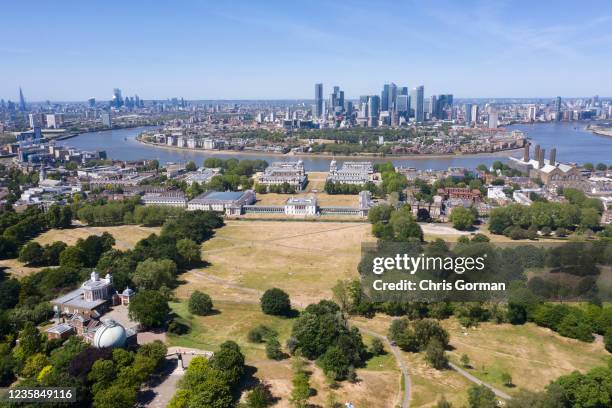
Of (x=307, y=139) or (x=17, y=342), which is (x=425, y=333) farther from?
(x=307, y=139)

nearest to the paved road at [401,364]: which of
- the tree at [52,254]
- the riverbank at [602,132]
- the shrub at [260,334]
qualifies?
the shrub at [260,334]

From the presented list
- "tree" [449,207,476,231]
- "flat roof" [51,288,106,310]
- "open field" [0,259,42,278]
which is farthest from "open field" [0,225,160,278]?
"tree" [449,207,476,231]

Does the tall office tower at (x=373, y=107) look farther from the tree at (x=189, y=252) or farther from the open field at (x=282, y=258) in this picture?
the tree at (x=189, y=252)

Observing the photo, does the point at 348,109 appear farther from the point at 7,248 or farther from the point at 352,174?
the point at 7,248

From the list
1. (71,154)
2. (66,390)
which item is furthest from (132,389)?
(71,154)

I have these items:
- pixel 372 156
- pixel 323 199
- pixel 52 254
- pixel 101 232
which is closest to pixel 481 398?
pixel 52 254

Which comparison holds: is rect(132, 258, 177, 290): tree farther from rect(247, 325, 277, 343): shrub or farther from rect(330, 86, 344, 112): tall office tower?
rect(330, 86, 344, 112): tall office tower

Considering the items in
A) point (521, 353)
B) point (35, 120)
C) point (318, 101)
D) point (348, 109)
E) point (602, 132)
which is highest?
point (318, 101)

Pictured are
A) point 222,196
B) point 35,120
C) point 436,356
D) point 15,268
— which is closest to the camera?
point 436,356
